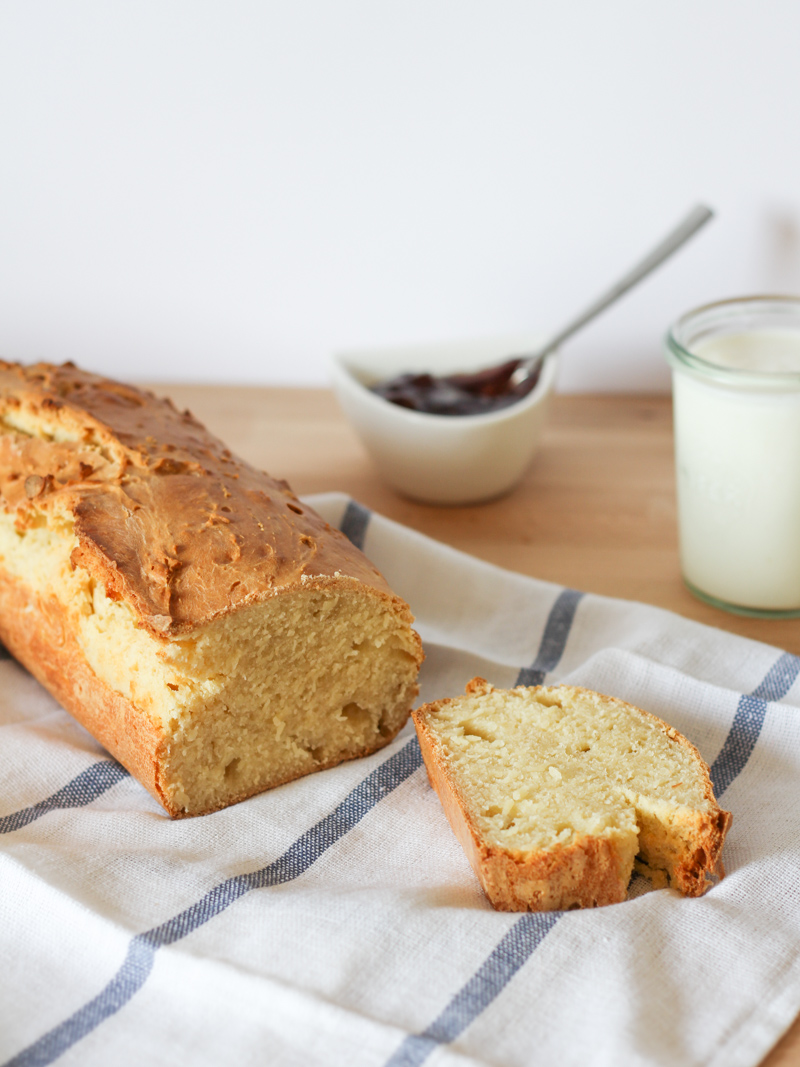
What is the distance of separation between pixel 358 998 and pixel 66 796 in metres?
0.81

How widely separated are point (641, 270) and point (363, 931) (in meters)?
2.13

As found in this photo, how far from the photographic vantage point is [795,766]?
2131 millimetres

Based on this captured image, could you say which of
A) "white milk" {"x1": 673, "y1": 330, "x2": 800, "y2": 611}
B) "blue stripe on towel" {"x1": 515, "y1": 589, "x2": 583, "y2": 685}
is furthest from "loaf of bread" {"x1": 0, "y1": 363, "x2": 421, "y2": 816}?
"white milk" {"x1": 673, "y1": 330, "x2": 800, "y2": 611}

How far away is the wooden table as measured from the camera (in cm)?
289

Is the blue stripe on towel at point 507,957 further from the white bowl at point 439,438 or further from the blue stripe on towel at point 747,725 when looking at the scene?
the white bowl at point 439,438

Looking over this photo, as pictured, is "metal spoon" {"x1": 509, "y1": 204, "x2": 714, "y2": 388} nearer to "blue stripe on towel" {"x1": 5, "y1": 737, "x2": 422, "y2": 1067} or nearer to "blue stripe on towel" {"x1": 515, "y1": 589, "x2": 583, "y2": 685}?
"blue stripe on towel" {"x1": 515, "y1": 589, "x2": 583, "y2": 685}

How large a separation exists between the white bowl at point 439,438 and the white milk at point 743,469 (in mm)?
538

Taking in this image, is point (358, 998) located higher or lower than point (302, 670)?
lower

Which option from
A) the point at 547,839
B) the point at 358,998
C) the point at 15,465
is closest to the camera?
the point at 358,998

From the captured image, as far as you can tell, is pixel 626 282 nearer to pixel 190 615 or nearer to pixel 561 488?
pixel 561 488

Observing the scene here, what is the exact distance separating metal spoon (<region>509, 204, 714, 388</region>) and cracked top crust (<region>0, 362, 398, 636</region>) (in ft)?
3.50

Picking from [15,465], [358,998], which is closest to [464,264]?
[15,465]

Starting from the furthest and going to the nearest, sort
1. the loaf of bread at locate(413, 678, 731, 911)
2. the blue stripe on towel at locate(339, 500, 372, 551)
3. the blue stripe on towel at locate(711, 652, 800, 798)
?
1. the blue stripe on towel at locate(339, 500, 372, 551)
2. the blue stripe on towel at locate(711, 652, 800, 798)
3. the loaf of bread at locate(413, 678, 731, 911)

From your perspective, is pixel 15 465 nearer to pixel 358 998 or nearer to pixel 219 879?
pixel 219 879
